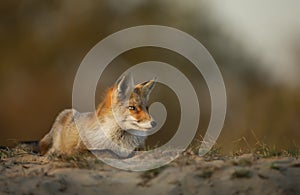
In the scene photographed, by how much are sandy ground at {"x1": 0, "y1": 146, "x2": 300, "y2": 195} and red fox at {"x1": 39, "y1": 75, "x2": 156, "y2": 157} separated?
1.78 meters

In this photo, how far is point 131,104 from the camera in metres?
11.5

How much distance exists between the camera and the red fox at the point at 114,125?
Result: 1113 centimetres

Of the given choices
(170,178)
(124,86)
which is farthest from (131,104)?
(170,178)

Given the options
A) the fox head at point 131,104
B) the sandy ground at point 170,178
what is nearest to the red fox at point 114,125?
the fox head at point 131,104

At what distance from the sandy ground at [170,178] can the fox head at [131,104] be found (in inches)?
81.0

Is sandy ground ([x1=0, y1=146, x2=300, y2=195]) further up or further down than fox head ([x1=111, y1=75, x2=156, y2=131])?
further down

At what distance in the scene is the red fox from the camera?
11.1 metres

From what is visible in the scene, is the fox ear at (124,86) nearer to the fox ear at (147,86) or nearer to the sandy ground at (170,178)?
the fox ear at (147,86)

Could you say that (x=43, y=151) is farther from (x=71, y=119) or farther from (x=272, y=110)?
(x=272, y=110)

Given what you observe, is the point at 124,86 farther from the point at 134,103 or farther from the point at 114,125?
the point at 114,125

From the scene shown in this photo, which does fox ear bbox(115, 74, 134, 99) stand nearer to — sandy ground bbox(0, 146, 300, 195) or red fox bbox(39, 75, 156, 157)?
red fox bbox(39, 75, 156, 157)

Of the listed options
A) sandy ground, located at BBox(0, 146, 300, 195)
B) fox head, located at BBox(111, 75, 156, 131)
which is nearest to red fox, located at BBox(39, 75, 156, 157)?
fox head, located at BBox(111, 75, 156, 131)

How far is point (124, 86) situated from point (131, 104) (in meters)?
0.29

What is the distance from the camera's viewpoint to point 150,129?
37.1 ft
